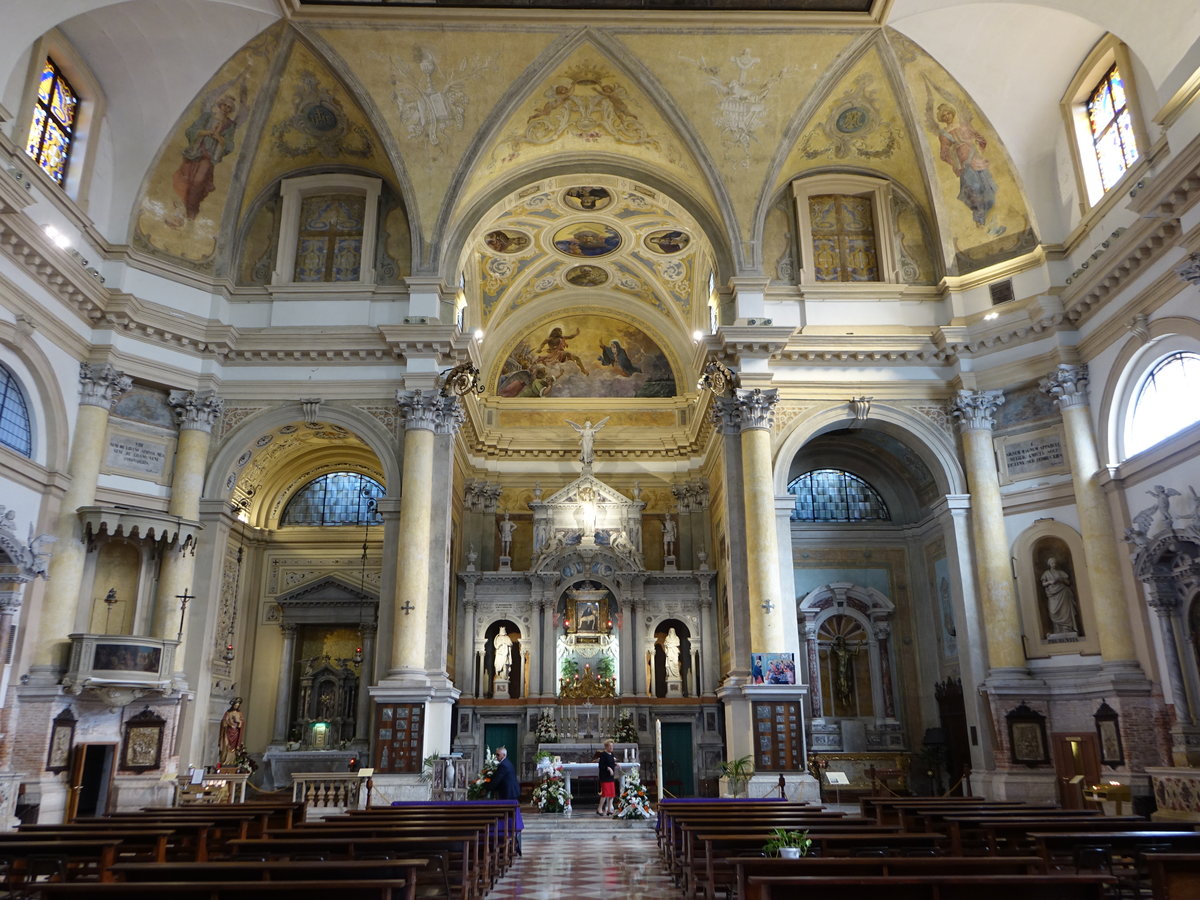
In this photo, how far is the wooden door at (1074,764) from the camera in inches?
674

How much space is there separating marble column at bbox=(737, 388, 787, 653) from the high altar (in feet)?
19.5

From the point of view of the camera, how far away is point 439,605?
1984 centimetres

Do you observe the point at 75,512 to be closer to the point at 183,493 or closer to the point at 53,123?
the point at 183,493

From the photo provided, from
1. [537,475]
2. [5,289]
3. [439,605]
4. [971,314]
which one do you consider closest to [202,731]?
[439,605]

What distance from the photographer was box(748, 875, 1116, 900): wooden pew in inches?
223

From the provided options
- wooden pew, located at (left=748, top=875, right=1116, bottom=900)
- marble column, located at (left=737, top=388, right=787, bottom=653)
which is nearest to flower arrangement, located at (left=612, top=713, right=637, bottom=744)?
marble column, located at (left=737, top=388, right=787, bottom=653)

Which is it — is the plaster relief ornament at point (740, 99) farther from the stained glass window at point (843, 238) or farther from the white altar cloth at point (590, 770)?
the white altar cloth at point (590, 770)

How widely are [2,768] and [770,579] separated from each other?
14.3 metres

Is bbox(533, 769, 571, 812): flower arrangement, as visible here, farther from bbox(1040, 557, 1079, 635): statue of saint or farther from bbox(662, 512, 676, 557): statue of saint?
bbox(1040, 557, 1079, 635): statue of saint

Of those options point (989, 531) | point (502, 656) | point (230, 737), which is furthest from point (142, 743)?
point (989, 531)

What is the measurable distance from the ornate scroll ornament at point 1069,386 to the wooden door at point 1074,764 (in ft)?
21.3

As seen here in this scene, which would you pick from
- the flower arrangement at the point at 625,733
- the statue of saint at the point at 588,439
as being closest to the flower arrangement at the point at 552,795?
the flower arrangement at the point at 625,733

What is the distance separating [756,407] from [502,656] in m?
10.2

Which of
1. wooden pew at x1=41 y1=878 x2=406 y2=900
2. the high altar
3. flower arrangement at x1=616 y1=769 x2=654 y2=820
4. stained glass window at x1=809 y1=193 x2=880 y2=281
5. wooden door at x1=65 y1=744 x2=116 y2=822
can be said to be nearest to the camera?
wooden pew at x1=41 y1=878 x2=406 y2=900
